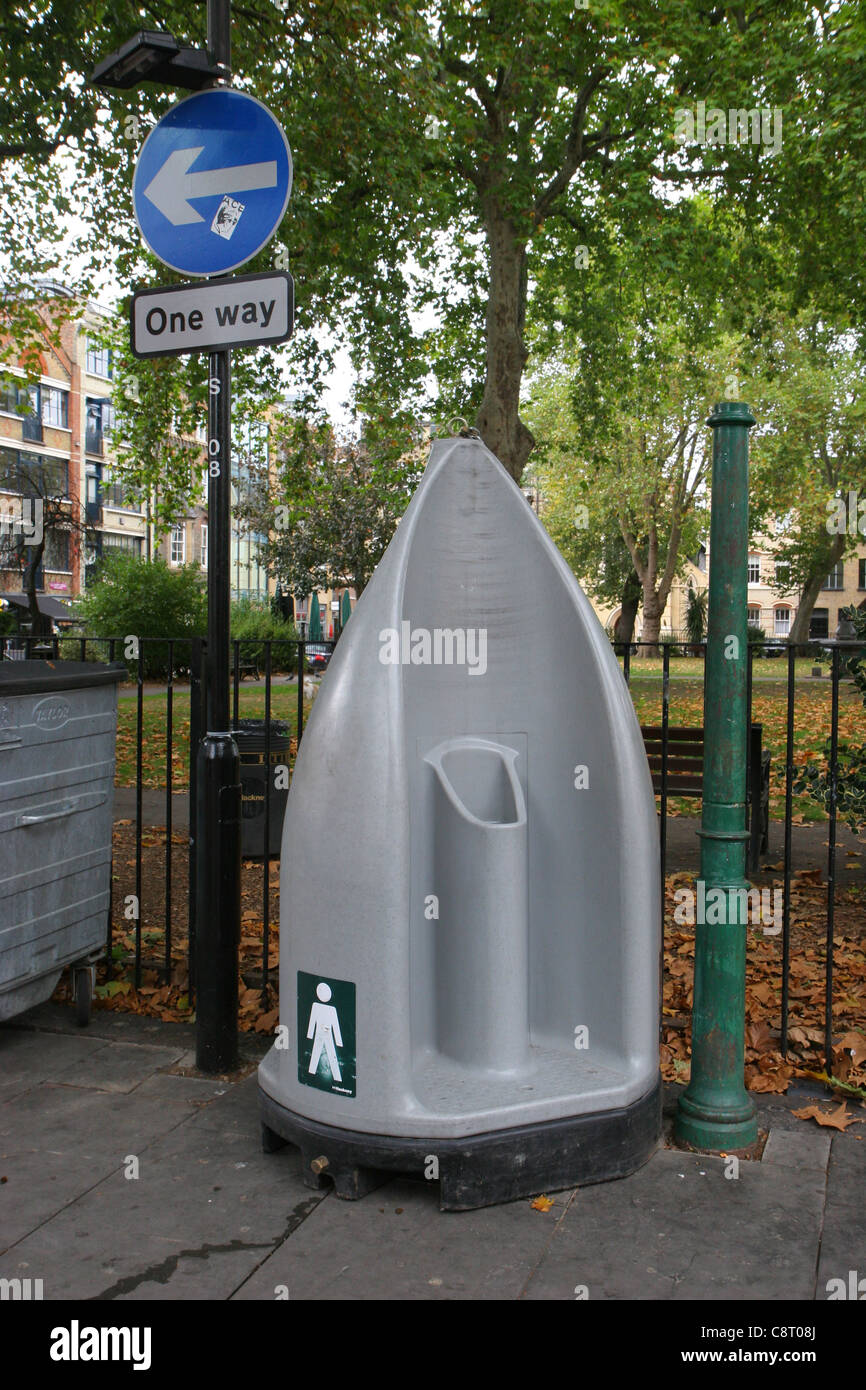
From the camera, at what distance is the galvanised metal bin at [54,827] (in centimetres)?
360

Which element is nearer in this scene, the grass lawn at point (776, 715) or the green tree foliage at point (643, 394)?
the grass lawn at point (776, 715)

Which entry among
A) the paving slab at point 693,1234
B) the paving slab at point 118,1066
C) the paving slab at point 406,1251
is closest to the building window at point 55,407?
the paving slab at point 118,1066

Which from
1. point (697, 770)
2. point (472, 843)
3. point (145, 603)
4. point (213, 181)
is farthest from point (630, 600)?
point (472, 843)

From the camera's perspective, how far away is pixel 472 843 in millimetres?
2924

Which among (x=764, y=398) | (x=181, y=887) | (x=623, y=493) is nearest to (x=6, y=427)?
(x=623, y=493)

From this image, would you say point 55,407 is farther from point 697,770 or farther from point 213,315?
point 213,315

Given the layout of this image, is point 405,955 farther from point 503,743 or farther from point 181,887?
point 181,887

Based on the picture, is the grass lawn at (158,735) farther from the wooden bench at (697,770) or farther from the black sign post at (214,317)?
the black sign post at (214,317)

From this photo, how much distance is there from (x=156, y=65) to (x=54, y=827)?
2.66 metres

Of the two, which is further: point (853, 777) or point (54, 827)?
point (853, 777)

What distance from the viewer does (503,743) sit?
3164mm

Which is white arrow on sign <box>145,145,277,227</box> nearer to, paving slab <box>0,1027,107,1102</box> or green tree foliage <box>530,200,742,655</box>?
green tree foliage <box>530,200,742,655</box>

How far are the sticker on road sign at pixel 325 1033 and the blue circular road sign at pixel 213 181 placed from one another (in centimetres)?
240

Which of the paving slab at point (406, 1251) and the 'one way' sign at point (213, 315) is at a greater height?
the 'one way' sign at point (213, 315)
